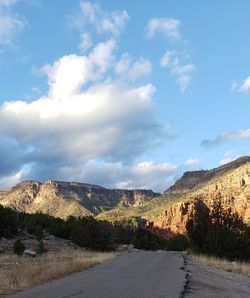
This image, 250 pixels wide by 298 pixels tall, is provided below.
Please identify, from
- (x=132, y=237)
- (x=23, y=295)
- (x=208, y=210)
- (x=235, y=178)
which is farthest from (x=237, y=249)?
(x=235, y=178)

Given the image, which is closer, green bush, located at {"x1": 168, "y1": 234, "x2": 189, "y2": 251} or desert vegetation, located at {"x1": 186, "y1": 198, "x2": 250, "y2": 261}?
desert vegetation, located at {"x1": 186, "y1": 198, "x2": 250, "y2": 261}

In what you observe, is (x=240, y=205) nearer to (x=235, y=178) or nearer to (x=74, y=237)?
(x=235, y=178)

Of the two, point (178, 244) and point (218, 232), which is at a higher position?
point (178, 244)

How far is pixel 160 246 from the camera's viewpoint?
134500 millimetres

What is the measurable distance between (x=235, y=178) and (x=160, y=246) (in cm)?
5275

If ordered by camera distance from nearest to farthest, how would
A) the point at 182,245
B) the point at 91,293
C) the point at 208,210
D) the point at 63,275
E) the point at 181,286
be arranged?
1. the point at 91,293
2. the point at 181,286
3. the point at 63,275
4. the point at 208,210
5. the point at 182,245

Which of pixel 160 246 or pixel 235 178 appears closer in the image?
pixel 160 246

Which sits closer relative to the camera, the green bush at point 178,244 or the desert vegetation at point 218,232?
the desert vegetation at point 218,232

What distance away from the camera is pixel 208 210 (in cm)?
4766

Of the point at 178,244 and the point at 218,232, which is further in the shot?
the point at 178,244

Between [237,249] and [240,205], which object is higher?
[240,205]

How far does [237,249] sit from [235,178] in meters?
130

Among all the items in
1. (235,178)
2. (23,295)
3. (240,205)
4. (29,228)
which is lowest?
(23,295)

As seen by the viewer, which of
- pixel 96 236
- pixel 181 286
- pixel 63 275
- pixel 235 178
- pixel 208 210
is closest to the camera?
pixel 181 286
